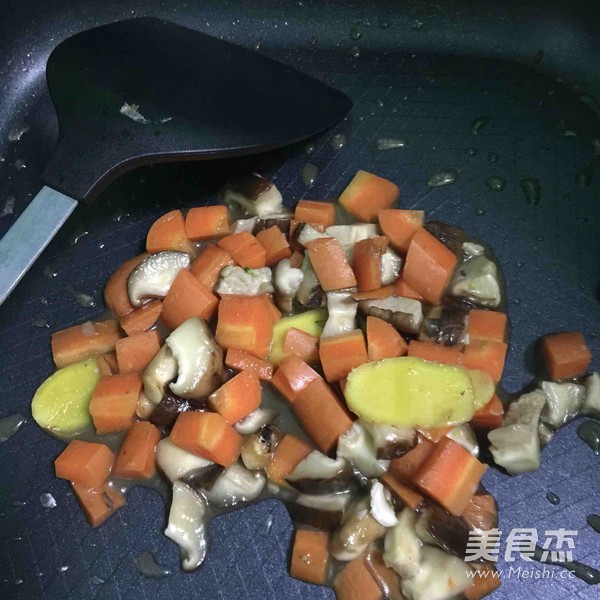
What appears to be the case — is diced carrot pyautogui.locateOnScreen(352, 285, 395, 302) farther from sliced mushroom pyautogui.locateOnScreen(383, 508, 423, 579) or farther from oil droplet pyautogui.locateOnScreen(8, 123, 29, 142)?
oil droplet pyautogui.locateOnScreen(8, 123, 29, 142)

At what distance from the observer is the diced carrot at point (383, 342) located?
1.23 m

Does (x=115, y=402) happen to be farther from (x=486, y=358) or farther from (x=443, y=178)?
(x=443, y=178)

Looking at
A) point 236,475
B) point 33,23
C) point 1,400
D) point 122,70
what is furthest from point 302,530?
point 33,23

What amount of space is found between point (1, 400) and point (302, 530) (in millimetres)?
678

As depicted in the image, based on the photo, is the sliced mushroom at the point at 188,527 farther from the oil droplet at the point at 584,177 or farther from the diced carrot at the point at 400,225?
the oil droplet at the point at 584,177

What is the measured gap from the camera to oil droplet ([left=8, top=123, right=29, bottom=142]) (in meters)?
1.64

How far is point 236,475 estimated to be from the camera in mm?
1205

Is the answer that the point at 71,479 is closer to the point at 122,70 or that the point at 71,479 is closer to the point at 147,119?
the point at 147,119

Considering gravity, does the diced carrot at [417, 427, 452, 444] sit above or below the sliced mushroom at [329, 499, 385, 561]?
above

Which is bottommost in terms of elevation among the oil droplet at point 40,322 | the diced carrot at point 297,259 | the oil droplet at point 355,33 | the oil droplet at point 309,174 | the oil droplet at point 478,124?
the oil droplet at point 40,322

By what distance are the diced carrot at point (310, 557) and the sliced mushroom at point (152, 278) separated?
56 cm

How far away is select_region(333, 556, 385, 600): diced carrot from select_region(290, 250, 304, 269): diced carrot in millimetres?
583

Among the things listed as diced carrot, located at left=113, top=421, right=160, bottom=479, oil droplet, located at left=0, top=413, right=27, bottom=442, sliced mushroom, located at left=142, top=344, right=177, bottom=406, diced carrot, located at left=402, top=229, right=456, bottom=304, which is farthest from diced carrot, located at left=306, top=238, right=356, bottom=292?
oil droplet, located at left=0, top=413, right=27, bottom=442

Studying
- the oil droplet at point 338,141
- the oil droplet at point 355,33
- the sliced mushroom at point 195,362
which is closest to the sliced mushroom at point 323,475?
the sliced mushroom at point 195,362
